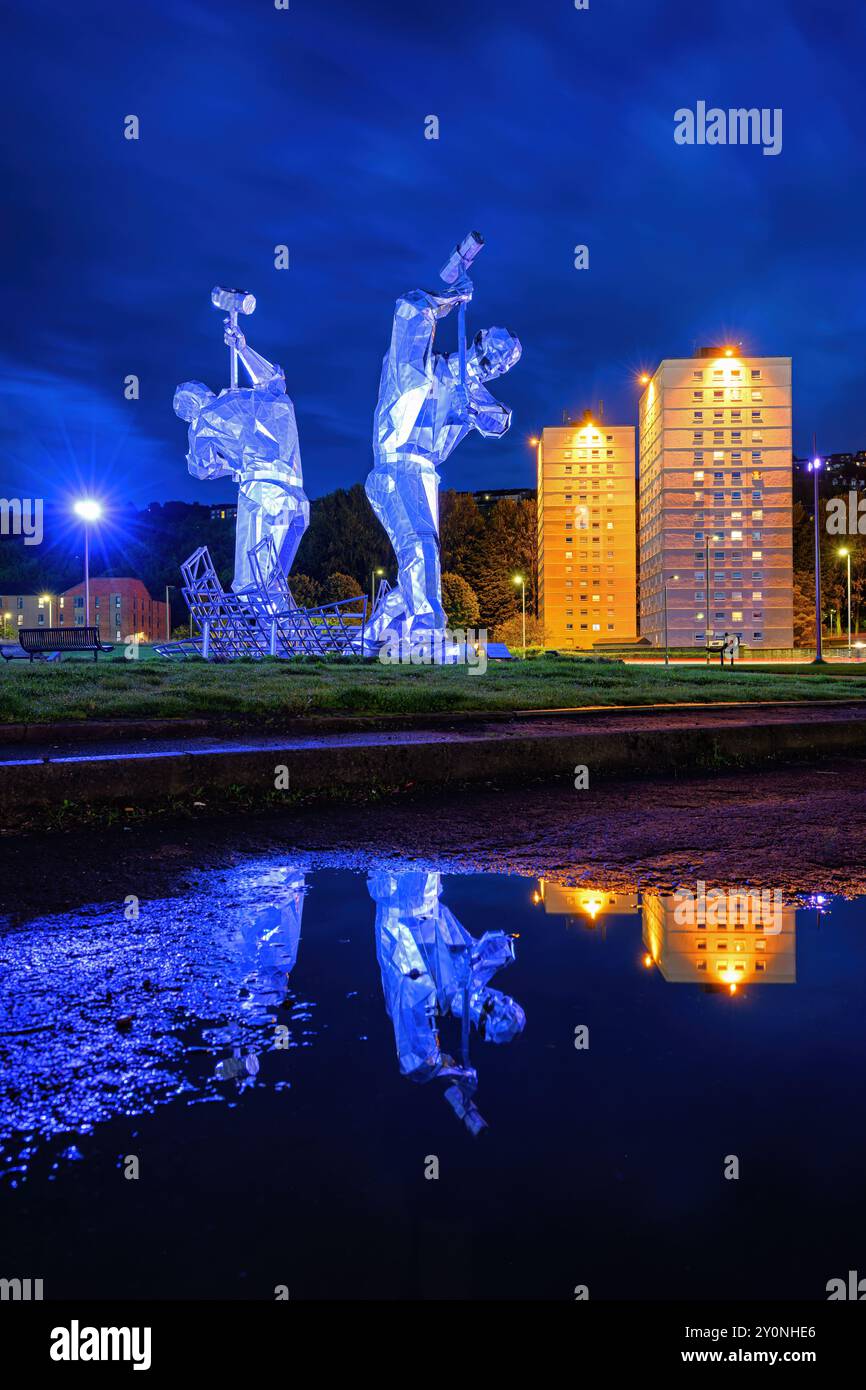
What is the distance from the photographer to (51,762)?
6.33 m

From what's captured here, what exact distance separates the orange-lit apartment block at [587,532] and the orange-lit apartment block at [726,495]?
28.6ft

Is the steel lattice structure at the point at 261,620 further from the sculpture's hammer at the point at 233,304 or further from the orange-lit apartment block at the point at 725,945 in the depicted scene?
the orange-lit apartment block at the point at 725,945

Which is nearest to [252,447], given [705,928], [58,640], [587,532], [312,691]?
[58,640]

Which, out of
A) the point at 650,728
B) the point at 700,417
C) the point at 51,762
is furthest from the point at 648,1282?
the point at 700,417

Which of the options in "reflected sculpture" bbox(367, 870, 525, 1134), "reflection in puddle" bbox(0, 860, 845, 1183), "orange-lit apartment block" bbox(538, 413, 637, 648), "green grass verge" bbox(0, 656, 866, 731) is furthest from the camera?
"orange-lit apartment block" bbox(538, 413, 637, 648)

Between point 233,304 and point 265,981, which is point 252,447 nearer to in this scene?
point 233,304

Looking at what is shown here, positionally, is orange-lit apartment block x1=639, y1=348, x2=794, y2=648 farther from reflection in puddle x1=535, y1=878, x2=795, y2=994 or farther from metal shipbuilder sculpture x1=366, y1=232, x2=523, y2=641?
reflection in puddle x1=535, y1=878, x2=795, y2=994

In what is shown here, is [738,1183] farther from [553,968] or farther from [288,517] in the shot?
[288,517]

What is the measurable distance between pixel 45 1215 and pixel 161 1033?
91cm

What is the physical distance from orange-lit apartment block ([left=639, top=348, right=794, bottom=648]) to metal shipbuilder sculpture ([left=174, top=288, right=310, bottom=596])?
194 feet

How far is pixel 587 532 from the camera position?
9138cm

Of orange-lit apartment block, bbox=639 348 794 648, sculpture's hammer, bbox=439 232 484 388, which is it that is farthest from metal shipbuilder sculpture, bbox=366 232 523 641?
orange-lit apartment block, bbox=639 348 794 648

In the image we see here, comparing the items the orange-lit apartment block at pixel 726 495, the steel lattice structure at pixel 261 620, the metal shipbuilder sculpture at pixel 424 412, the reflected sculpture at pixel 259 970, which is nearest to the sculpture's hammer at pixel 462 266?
the metal shipbuilder sculpture at pixel 424 412

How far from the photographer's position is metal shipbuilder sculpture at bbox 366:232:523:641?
2305 centimetres
